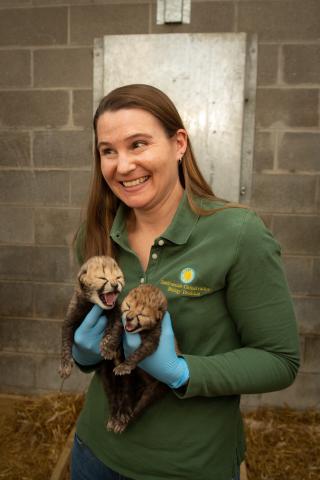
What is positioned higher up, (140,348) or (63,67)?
(63,67)

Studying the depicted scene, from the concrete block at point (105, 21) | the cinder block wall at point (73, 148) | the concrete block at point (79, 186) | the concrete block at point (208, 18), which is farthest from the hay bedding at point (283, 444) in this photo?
the concrete block at point (105, 21)

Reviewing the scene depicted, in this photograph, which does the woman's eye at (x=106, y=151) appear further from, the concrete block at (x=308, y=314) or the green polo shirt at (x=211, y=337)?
the concrete block at (x=308, y=314)

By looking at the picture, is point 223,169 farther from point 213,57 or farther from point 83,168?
point 83,168

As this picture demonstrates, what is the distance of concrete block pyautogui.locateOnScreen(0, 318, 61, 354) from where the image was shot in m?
3.38

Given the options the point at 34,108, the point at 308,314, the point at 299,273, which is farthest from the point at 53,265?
the point at 308,314

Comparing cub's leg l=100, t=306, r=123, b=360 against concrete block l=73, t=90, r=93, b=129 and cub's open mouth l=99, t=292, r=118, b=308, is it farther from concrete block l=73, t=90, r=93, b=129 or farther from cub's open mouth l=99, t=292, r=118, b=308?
concrete block l=73, t=90, r=93, b=129

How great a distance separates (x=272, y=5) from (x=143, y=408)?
109 inches

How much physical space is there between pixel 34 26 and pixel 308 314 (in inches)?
117

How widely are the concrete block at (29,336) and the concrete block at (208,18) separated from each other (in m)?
2.44

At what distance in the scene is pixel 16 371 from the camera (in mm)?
3471

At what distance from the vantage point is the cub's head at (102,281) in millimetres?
1082

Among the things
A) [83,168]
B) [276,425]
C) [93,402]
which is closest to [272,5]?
[83,168]

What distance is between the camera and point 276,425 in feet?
10.2

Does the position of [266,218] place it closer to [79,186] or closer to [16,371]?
[79,186]
